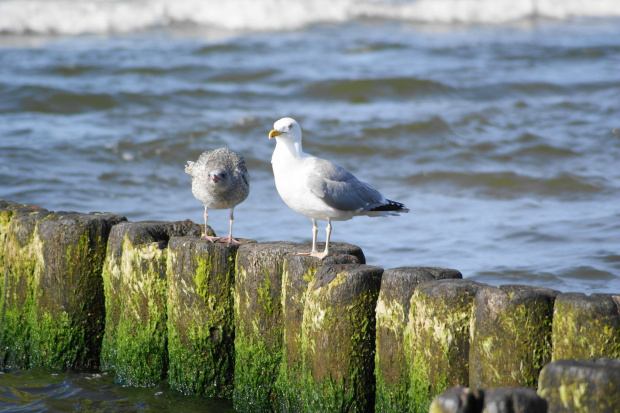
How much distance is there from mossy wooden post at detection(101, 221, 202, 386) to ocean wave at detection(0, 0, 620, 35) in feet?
62.4

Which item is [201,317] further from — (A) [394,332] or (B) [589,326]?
(B) [589,326]

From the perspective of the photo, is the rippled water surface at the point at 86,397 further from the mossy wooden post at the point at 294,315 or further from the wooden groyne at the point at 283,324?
the mossy wooden post at the point at 294,315

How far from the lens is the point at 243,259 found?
4355 mm

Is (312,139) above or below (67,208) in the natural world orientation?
above

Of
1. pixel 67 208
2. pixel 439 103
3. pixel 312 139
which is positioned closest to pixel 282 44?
pixel 439 103

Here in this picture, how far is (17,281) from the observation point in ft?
16.9

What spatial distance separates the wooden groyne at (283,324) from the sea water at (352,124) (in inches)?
22.7

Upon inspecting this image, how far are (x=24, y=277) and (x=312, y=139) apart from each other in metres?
7.57

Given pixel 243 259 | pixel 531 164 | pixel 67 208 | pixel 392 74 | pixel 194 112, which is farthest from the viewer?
pixel 392 74

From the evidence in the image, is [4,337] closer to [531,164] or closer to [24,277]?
[24,277]

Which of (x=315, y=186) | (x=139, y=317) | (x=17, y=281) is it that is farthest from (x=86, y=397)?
(x=315, y=186)

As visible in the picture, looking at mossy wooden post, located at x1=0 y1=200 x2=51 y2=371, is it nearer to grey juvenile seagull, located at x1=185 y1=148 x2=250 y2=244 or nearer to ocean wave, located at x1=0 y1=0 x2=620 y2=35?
grey juvenile seagull, located at x1=185 y1=148 x2=250 y2=244

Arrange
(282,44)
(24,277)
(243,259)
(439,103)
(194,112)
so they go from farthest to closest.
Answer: (282,44)
(439,103)
(194,112)
(24,277)
(243,259)

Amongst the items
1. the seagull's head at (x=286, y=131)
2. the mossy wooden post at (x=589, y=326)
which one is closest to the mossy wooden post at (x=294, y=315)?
the seagull's head at (x=286, y=131)
